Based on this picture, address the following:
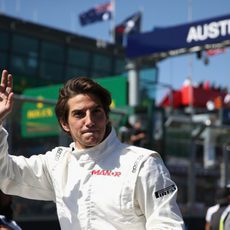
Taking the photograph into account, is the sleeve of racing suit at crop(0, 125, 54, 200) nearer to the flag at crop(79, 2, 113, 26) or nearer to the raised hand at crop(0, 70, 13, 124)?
the raised hand at crop(0, 70, 13, 124)

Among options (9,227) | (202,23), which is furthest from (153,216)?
(202,23)

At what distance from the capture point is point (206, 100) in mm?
28016

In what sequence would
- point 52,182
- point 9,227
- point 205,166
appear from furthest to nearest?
1. point 205,166
2. point 9,227
3. point 52,182

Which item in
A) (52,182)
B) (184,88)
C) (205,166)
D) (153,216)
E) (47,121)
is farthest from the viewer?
(184,88)

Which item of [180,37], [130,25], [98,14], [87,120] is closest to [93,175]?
[87,120]

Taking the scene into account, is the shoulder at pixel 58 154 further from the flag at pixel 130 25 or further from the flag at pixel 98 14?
the flag at pixel 98 14

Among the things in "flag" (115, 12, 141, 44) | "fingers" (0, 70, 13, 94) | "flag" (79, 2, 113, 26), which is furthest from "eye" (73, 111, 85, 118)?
"flag" (79, 2, 113, 26)

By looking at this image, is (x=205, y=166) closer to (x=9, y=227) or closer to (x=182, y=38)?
(x=182, y=38)

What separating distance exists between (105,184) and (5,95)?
0.67 meters

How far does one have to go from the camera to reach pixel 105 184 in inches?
104

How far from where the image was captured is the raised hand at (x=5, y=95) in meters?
2.79

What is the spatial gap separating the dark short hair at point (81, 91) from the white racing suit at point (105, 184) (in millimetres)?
159

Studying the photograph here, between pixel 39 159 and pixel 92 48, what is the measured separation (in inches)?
985

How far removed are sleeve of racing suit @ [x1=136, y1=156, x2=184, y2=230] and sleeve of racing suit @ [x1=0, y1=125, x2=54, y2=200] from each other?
0.56m
